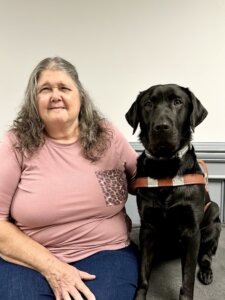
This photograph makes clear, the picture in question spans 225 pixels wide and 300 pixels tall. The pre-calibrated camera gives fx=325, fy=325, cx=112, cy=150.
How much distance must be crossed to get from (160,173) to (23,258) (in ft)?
1.85

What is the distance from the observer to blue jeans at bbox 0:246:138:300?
39.6 inches

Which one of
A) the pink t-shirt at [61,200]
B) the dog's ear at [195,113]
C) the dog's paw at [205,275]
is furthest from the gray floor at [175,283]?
the dog's ear at [195,113]

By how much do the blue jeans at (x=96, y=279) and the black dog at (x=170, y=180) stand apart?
0.24 feet

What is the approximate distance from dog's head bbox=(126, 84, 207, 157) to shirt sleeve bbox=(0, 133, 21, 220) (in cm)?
50

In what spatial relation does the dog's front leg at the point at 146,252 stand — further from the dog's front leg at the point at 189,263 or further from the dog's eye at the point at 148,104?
the dog's eye at the point at 148,104

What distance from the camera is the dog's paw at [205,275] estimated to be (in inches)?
48.3

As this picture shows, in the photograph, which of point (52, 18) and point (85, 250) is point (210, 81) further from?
point (85, 250)

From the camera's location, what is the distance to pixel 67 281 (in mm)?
1049

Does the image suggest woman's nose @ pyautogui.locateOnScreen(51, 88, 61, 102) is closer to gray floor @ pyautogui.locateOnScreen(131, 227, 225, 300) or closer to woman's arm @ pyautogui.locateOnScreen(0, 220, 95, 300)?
woman's arm @ pyautogui.locateOnScreen(0, 220, 95, 300)

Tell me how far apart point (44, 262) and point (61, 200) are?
21 centimetres

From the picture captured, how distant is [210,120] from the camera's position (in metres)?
1.75

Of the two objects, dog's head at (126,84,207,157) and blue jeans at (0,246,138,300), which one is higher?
dog's head at (126,84,207,157)

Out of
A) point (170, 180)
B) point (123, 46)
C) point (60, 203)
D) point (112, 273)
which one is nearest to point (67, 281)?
point (112, 273)

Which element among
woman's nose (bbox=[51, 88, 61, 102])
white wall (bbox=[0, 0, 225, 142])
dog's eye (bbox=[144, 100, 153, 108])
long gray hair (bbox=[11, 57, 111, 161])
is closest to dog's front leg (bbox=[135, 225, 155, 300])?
long gray hair (bbox=[11, 57, 111, 161])
